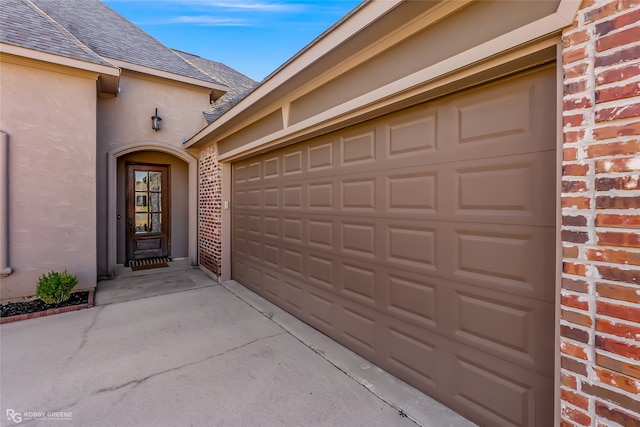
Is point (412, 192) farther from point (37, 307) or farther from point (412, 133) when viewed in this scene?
point (37, 307)

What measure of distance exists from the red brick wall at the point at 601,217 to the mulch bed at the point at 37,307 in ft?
17.5

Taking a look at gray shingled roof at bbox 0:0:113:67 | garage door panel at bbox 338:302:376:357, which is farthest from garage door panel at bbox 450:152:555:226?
gray shingled roof at bbox 0:0:113:67

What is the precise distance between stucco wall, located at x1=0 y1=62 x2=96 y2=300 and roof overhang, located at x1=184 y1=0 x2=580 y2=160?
3.00 meters

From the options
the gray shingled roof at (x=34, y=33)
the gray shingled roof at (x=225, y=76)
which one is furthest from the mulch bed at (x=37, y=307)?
the gray shingled roof at (x=225, y=76)

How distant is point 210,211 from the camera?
5.85 m

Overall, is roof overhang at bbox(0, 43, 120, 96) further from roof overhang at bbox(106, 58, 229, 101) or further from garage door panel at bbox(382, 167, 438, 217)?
garage door panel at bbox(382, 167, 438, 217)

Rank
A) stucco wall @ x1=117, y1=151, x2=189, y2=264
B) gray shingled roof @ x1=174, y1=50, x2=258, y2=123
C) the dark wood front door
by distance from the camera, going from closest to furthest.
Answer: the dark wood front door
stucco wall @ x1=117, y1=151, x2=189, y2=264
gray shingled roof @ x1=174, y1=50, x2=258, y2=123

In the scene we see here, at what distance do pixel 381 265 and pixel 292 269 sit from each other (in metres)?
1.57

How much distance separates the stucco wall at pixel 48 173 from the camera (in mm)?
4223

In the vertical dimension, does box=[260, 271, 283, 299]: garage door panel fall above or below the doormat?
above

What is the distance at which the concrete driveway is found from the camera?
6.63 feet

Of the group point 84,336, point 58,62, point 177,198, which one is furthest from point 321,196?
point 177,198

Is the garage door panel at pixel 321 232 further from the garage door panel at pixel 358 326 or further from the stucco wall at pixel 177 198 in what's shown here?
the stucco wall at pixel 177 198

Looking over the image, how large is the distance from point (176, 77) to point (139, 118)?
1.22 metres
